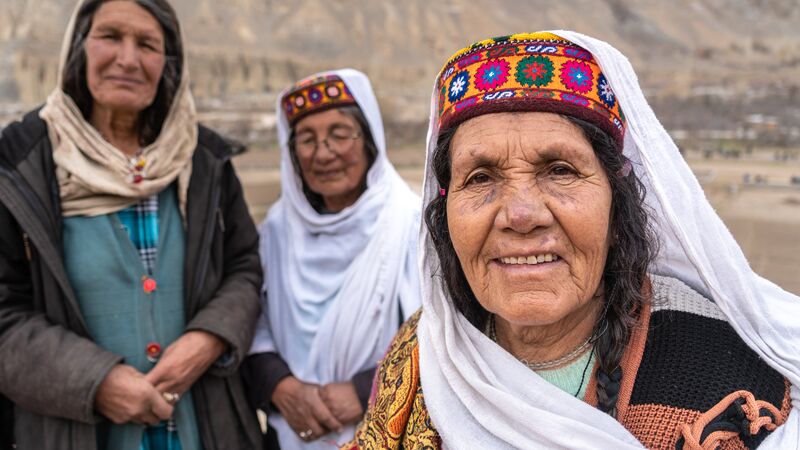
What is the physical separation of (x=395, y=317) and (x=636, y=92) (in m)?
1.41

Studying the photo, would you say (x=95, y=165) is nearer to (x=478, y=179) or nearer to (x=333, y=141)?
(x=333, y=141)

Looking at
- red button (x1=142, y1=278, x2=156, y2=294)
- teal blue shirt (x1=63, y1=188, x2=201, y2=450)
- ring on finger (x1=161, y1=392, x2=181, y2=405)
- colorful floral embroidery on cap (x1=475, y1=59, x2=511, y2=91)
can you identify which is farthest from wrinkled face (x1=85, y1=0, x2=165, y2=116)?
colorful floral embroidery on cap (x1=475, y1=59, x2=511, y2=91)

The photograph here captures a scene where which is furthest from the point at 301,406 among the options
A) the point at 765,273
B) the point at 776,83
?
the point at 776,83

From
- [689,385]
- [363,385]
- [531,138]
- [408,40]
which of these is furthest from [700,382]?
[408,40]

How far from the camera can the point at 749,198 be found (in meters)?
12.0

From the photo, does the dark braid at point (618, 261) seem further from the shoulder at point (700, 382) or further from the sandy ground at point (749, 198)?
the sandy ground at point (749, 198)

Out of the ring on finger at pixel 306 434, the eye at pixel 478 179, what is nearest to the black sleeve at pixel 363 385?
the ring on finger at pixel 306 434

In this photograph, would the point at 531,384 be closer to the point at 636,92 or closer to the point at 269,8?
the point at 636,92

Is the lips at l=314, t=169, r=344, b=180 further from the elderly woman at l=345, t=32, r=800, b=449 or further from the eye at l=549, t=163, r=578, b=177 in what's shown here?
the eye at l=549, t=163, r=578, b=177

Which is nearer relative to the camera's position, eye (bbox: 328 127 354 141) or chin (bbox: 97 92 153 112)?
chin (bbox: 97 92 153 112)

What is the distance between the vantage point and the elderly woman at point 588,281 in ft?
4.21

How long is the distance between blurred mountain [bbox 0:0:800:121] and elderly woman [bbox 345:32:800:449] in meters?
18.2

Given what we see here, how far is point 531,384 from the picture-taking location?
52.6 inches

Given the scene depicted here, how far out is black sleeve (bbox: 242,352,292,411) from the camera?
2.51m
